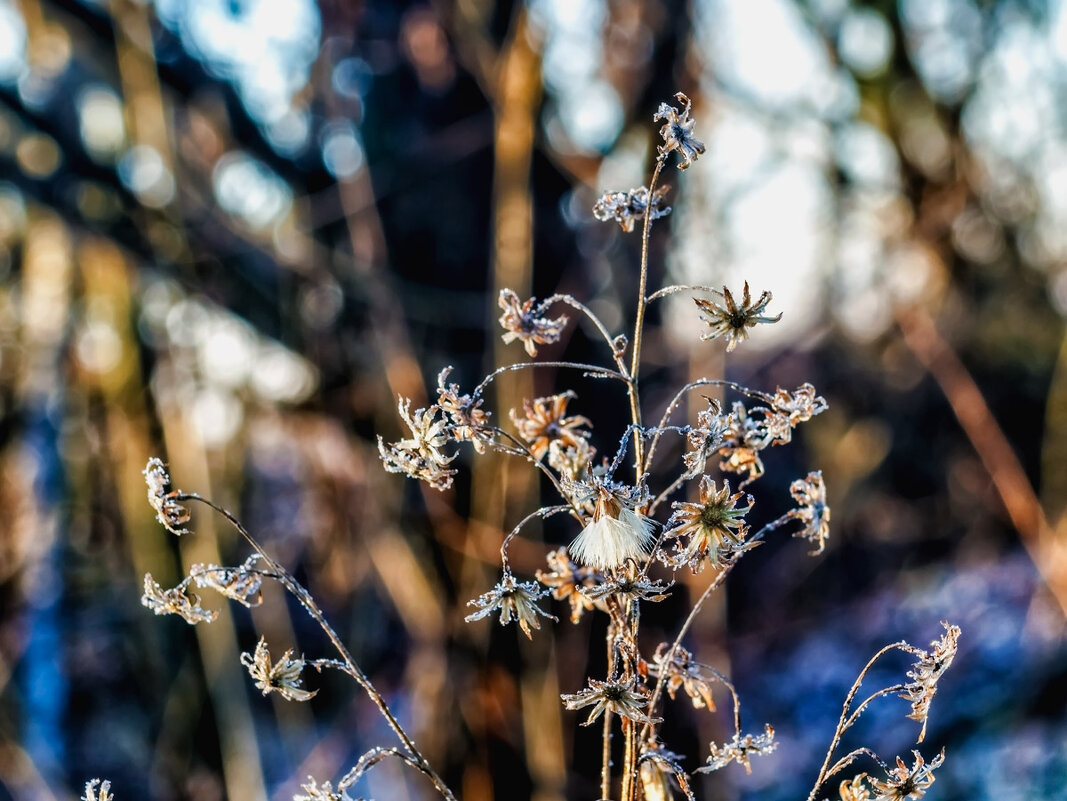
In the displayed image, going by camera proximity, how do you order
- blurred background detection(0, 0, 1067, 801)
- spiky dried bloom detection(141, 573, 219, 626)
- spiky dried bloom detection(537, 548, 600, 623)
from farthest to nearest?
blurred background detection(0, 0, 1067, 801)
spiky dried bloom detection(141, 573, 219, 626)
spiky dried bloom detection(537, 548, 600, 623)

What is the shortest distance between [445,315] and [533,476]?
1.70 feet

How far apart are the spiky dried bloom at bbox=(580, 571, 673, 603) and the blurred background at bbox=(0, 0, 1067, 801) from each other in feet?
4.93

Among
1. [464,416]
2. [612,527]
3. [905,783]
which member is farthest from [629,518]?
[905,783]

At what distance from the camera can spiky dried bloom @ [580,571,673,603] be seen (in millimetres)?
436

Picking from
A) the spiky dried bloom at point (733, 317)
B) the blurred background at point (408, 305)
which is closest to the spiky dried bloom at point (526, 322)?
the spiky dried bloom at point (733, 317)

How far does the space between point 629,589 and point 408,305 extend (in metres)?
1.81

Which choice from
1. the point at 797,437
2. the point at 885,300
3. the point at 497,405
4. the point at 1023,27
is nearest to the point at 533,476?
the point at 497,405

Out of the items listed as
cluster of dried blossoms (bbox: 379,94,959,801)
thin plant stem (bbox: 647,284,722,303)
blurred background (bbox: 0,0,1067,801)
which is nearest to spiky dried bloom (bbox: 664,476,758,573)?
cluster of dried blossoms (bbox: 379,94,959,801)

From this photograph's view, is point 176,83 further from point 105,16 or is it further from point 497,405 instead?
point 497,405

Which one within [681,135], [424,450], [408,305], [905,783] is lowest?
[905,783]

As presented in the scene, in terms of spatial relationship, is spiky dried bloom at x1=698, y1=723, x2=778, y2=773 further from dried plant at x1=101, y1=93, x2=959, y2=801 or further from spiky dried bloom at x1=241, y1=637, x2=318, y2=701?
spiky dried bloom at x1=241, y1=637, x2=318, y2=701

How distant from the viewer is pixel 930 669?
49 cm

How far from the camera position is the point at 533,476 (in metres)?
2.01

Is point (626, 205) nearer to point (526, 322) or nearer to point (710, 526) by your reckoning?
point (526, 322)
